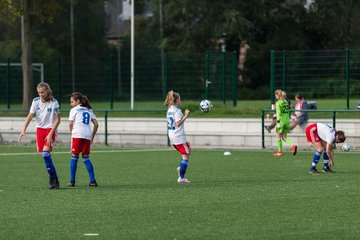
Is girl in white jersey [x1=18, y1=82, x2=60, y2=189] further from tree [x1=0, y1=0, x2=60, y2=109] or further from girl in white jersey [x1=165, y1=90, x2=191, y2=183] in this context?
tree [x1=0, y1=0, x2=60, y2=109]

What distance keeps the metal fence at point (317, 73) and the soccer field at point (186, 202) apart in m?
10.8

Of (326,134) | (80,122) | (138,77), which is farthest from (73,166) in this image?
(138,77)

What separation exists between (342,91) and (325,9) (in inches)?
1256

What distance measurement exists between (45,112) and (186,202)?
3.78 m

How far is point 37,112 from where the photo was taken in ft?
60.2

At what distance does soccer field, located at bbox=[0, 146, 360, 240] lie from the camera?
12.6 metres

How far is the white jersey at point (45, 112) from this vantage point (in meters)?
18.3

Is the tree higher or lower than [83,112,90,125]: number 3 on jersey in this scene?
higher

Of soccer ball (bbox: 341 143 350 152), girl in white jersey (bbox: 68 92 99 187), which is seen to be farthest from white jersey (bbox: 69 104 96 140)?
soccer ball (bbox: 341 143 350 152)

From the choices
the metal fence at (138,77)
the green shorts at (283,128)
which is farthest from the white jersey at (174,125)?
the metal fence at (138,77)

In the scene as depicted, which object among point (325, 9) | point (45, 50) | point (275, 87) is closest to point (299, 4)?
point (325, 9)

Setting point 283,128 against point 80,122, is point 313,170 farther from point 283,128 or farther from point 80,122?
point 283,128

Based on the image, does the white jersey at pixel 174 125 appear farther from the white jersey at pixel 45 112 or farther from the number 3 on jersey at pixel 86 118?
the white jersey at pixel 45 112

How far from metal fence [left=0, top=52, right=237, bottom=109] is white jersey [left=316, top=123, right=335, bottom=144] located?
16.8m
